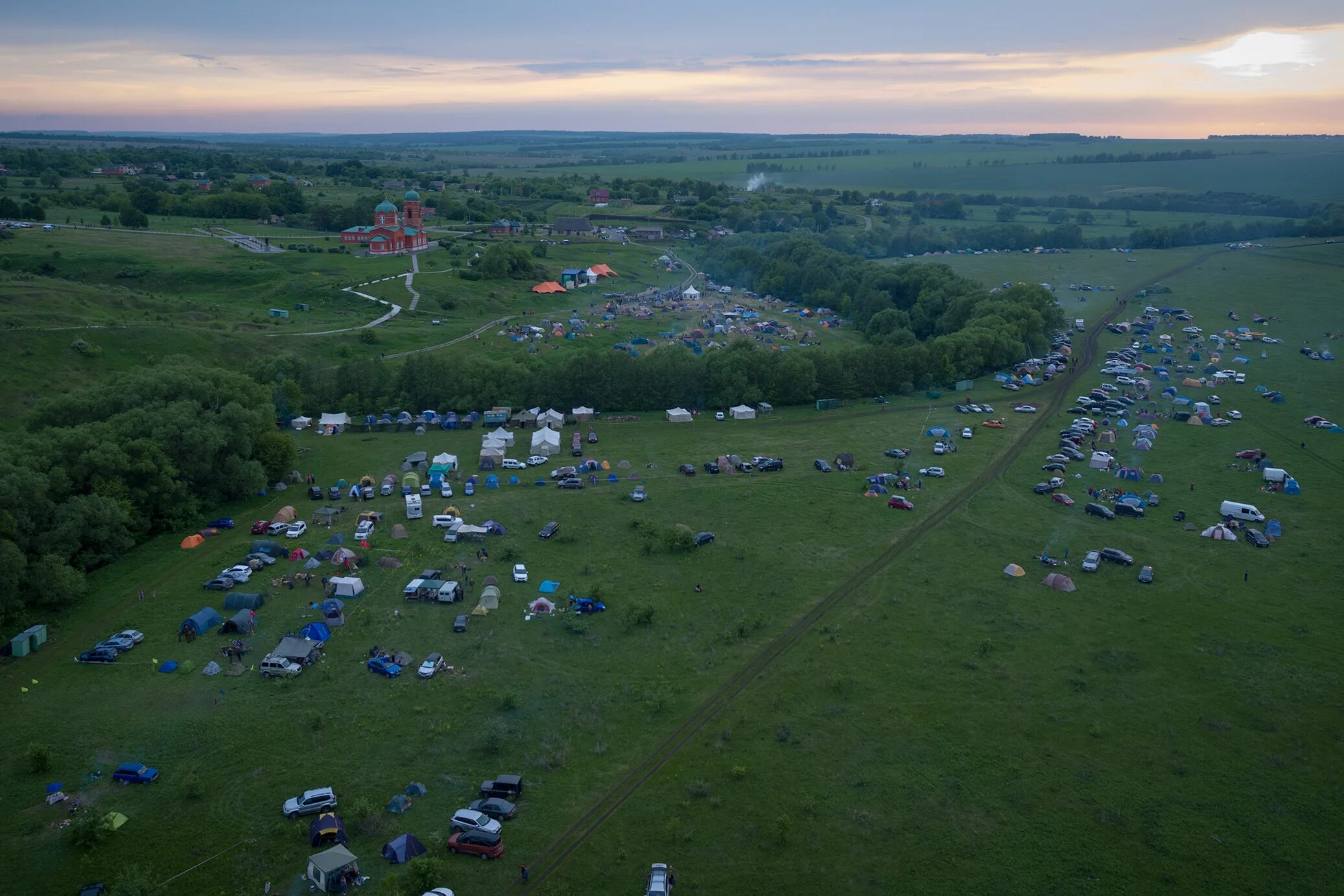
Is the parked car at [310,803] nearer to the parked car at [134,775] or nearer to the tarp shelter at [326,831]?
the tarp shelter at [326,831]

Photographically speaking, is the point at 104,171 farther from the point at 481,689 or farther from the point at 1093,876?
the point at 1093,876

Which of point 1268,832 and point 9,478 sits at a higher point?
point 9,478

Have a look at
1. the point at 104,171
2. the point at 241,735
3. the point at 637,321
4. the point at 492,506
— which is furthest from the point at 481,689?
the point at 104,171

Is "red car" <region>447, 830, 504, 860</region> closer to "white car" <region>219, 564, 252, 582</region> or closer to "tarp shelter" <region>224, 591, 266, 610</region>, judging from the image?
"tarp shelter" <region>224, 591, 266, 610</region>

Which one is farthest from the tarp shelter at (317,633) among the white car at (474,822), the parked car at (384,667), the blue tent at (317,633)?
the white car at (474,822)

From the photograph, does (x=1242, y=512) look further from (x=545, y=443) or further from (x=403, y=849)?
(x=403, y=849)

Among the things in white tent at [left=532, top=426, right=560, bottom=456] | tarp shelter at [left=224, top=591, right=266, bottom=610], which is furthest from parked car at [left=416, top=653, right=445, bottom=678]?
white tent at [left=532, top=426, right=560, bottom=456]
